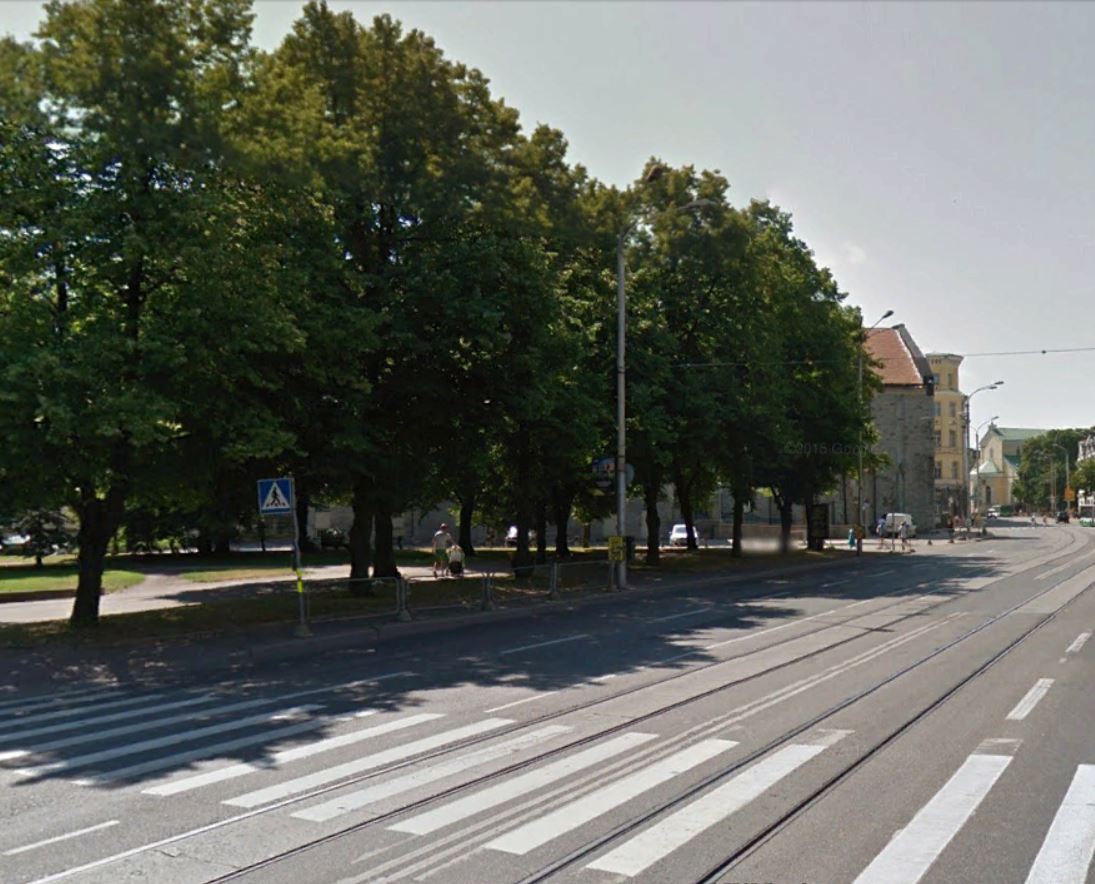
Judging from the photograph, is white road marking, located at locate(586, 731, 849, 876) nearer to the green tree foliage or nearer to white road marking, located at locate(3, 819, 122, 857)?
white road marking, located at locate(3, 819, 122, 857)

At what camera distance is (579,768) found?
879 cm

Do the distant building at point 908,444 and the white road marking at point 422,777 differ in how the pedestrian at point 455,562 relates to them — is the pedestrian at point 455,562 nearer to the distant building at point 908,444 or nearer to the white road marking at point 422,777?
the white road marking at point 422,777

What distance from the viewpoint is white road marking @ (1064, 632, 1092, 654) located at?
52.0 ft

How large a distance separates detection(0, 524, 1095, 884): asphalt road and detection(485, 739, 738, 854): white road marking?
A: 3 centimetres

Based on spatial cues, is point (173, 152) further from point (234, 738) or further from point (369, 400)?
point (234, 738)

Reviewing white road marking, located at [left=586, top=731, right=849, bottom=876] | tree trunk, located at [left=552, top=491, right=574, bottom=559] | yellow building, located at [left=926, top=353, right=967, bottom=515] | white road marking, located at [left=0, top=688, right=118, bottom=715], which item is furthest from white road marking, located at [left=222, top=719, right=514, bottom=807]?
yellow building, located at [left=926, top=353, right=967, bottom=515]

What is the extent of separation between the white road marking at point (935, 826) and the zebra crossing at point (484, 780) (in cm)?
1

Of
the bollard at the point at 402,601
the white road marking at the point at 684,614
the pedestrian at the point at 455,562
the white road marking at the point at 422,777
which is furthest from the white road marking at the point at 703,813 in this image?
the pedestrian at the point at 455,562

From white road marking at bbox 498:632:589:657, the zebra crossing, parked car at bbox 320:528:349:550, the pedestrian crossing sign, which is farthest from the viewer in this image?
parked car at bbox 320:528:349:550

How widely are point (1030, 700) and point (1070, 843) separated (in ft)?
18.6

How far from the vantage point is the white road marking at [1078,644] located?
→ 15860 mm

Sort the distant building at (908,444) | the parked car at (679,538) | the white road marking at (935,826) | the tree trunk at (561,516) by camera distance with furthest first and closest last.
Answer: the distant building at (908,444)
the parked car at (679,538)
the tree trunk at (561,516)
the white road marking at (935,826)

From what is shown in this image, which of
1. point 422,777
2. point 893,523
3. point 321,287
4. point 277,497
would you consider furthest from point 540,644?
point 893,523

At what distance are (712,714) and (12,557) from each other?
45.4 meters
